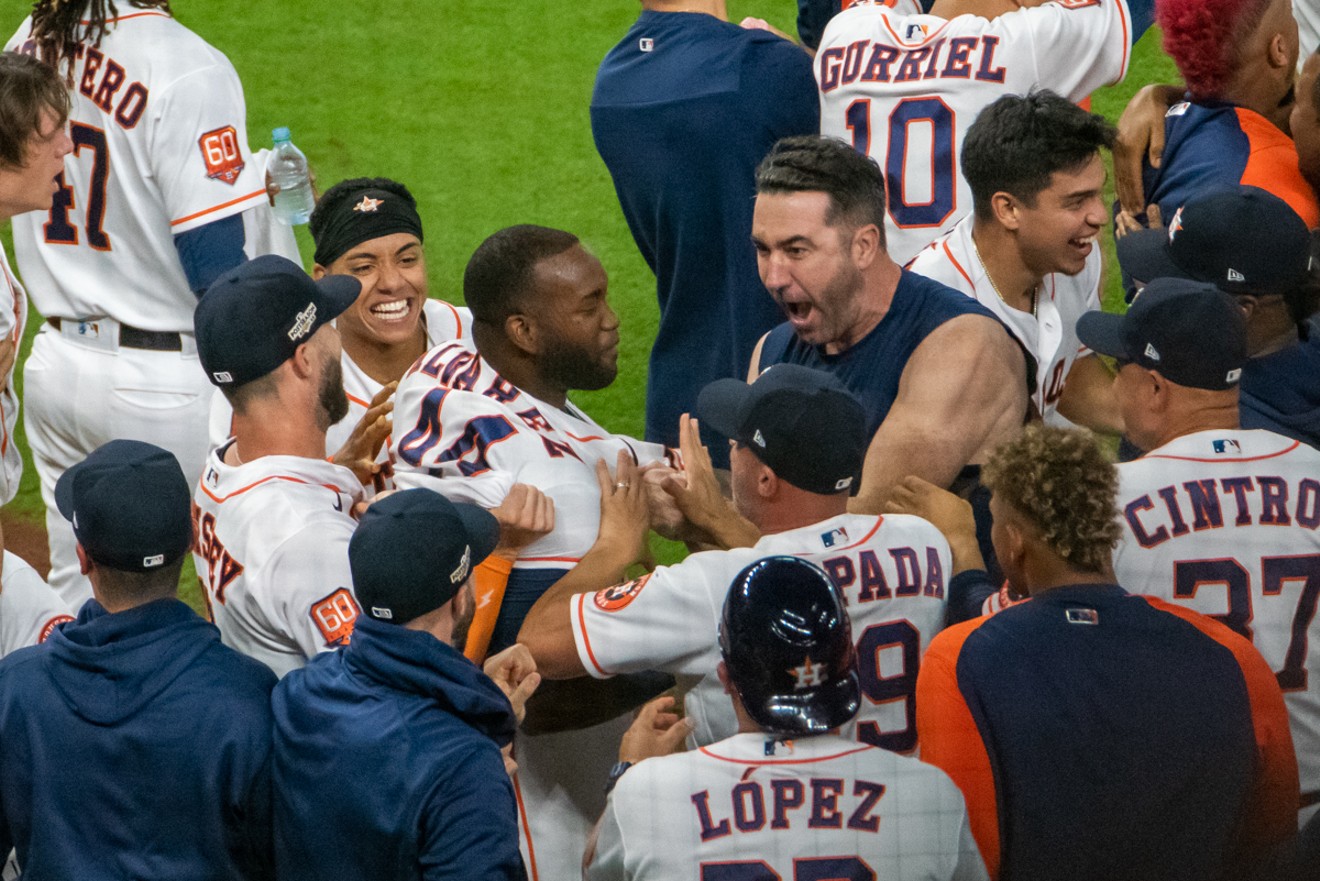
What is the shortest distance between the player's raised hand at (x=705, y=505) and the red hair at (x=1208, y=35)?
1.46m

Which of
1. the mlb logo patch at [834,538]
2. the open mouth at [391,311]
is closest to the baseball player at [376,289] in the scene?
the open mouth at [391,311]

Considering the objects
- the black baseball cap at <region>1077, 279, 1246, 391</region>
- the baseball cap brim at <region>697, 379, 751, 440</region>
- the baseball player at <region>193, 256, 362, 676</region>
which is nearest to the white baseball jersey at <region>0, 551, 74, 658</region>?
the baseball player at <region>193, 256, 362, 676</region>

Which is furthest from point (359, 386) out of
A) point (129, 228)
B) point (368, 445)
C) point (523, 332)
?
point (523, 332)

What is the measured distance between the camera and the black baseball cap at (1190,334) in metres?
2.55

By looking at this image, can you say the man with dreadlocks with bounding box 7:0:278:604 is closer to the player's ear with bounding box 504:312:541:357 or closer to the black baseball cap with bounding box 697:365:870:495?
the player's ear with bounding box 504:312:541:357

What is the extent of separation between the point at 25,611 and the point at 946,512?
5.50 feet

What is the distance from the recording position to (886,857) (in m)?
2.05

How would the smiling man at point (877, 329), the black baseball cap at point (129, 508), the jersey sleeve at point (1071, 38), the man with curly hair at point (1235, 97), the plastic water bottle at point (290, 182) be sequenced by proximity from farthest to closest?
the plastic water bottle at point (290, 182)
the jersey sleeve at point (1071, 38)
the man with curly hair at point (1235, 97)
the smiling man at point (877, 329)
the black baseball cap at point (129, 508)

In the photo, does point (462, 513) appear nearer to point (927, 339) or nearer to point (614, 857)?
point (614, 857)

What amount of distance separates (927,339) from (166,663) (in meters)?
1.47

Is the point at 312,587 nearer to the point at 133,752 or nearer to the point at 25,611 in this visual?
the point at 133,752

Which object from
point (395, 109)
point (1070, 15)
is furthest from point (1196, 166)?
point (395, 109)

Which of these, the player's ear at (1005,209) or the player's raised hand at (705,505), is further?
the player's ear at (1005,209)

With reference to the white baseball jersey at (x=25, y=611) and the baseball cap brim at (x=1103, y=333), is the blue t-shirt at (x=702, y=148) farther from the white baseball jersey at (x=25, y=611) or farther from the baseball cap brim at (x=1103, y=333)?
the white baseball jersey at (x=25, y=611)
